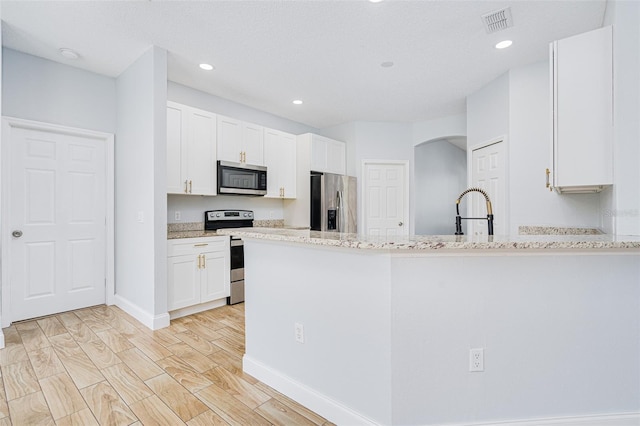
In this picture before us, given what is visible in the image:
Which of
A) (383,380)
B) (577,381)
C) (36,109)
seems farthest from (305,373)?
(36,109)

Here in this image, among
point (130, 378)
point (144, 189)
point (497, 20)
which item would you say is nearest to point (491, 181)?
point (497, 20)

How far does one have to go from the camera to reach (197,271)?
3307 millimetres

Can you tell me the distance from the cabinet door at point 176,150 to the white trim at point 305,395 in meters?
2.12

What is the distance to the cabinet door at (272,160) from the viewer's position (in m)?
4.33

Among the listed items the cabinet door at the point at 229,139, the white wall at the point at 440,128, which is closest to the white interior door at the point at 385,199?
the white wall at the point at 440,128

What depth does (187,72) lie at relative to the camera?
11.1 ft

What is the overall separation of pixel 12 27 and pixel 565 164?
455 cm

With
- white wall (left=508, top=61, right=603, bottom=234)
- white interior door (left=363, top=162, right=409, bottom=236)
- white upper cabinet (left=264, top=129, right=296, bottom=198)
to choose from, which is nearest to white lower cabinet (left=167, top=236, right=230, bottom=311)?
white upper cabinet (left=264, top=129, right=296, bottom=198)

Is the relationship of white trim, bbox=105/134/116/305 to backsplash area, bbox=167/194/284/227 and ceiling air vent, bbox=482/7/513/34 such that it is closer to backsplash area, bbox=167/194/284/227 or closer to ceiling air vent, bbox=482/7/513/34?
backsplash area, bbox=167/194/284/227

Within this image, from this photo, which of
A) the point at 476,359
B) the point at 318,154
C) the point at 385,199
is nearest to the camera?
the point at 476,359

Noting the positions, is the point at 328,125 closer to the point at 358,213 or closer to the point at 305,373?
the point at 358,213

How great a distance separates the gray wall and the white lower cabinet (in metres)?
4.67

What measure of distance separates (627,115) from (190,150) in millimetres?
3778

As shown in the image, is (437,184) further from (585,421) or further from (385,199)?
(585,421)
